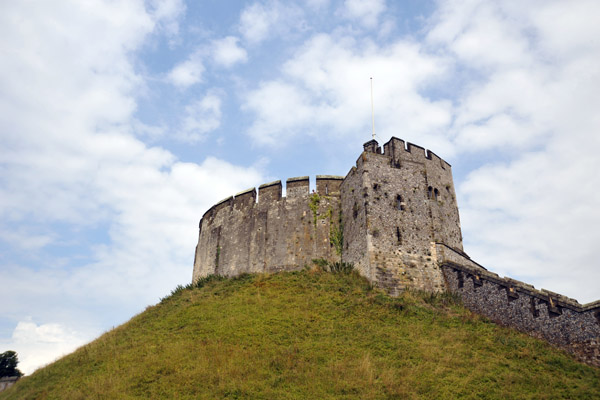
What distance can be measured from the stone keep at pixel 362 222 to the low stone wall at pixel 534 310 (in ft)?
7.49

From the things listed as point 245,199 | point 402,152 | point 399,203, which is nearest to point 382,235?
point 399,203

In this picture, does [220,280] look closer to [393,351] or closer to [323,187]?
[323,187]

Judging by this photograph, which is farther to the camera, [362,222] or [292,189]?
[292,189]

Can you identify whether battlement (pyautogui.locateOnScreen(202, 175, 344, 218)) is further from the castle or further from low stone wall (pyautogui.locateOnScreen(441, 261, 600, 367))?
low stone wall (pyautogui.locateOnScreen(441, 261, 600, 367))

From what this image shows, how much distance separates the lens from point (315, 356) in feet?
48.1

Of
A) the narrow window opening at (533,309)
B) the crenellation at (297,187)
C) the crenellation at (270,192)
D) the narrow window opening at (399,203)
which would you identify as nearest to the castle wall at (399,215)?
the narrow window opening at (399,203)

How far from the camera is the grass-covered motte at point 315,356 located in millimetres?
12734

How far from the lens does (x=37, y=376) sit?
17.8 m

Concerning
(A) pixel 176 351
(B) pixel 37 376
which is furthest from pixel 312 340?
(B) pixel 37 376

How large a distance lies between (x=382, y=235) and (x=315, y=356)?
30.3 feet

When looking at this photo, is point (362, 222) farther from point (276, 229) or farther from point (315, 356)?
point (315, 356)

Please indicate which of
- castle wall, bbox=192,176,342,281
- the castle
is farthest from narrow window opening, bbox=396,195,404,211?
castle wall, bbox=192,176,342,281

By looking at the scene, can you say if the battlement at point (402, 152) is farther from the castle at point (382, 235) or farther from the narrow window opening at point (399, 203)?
the narrow window opening at point (399, 203)

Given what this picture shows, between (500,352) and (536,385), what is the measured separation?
239cm
